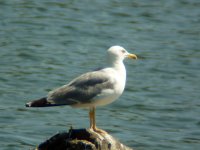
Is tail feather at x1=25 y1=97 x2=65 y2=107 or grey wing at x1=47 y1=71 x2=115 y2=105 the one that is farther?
grey wing at x1=47 y1=71 x2=115 y2=105

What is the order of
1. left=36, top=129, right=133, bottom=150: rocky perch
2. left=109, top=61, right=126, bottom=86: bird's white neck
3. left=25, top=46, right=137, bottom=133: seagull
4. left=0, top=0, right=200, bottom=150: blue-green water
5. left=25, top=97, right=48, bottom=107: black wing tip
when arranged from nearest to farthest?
left=36, top=129, right=133, bottom=150: rocky perch → left=25, top=97, right=48, bottom=107: black wing tip → left=25, top=46, right=137, bottom=133: seagull → left=109, top=61, right=126, bottom=86: bird's white neck → left=0, top=0, right=200, bottom=150: blue-green water

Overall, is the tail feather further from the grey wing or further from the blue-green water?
the blue-green water

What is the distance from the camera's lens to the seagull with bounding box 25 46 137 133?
9.52 metres

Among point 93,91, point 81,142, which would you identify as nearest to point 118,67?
point 93,91

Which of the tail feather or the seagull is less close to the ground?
the seagull

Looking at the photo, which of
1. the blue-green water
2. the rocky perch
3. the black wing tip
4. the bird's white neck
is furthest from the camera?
the blue-green water

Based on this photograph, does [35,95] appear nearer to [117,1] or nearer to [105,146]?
[105,146]

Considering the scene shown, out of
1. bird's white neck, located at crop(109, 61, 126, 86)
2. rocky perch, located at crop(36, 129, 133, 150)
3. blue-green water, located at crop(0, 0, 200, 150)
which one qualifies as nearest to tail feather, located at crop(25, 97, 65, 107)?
rocky perch, located at crop(36, 129, 133, 150)

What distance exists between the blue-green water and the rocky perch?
3.04 meters

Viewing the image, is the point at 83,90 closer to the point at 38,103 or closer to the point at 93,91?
the point at 93,91

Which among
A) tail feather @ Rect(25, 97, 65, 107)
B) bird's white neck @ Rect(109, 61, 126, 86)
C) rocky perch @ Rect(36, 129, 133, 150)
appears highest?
bird's white neck @ Rect(109, 61, 126, 86)

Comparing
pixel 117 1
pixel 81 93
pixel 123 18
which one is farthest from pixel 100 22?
pixel 81 93

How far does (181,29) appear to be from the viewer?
2073 centimetres

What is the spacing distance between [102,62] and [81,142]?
8394 millimetres
